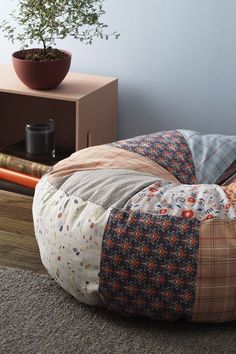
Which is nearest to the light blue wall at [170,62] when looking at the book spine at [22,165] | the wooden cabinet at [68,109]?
the wooden cabinet at [68,109]

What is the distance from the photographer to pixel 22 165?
2.67 meters

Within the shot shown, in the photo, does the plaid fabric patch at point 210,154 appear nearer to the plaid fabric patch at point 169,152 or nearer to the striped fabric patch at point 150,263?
the plaid fabric patch at point 169,152

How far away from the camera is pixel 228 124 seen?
115 inches

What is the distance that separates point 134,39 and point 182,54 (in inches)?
8.8

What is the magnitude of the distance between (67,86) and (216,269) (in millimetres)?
1374

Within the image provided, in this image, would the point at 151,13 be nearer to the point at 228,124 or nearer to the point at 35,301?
the point at 228,124

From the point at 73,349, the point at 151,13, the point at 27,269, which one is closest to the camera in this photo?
the point at 73,349

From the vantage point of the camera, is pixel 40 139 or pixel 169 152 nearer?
pixel 169 152

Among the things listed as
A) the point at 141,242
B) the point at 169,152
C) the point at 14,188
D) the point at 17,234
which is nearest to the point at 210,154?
the point at 169,152

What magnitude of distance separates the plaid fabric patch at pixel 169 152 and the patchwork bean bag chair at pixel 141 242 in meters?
0.16

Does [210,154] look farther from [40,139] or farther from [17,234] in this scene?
[40,139]

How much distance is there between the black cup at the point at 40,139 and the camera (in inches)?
115

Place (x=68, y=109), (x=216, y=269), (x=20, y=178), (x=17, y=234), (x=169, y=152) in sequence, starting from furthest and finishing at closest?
(x=68, y=109)
(x=20, y=178)
(x=17, y=234)
(x=169, y=152)
(x=216, y=269)

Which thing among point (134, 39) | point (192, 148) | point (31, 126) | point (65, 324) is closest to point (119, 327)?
point (65, 324)
